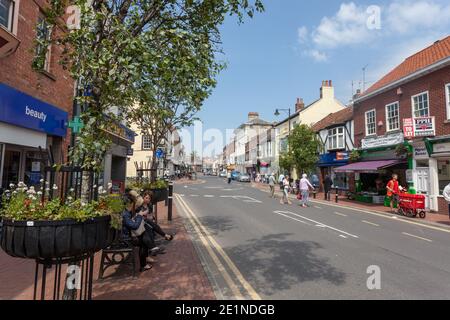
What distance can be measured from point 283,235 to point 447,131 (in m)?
11.5

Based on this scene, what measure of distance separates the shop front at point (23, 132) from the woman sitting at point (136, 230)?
2840 millimetres

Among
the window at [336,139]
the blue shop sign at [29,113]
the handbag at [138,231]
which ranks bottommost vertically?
the handbag at [138,231]

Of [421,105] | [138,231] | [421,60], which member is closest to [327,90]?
[421,60]

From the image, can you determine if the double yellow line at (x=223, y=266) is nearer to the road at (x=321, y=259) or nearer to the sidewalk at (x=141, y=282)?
the road at (x=321, y=259)

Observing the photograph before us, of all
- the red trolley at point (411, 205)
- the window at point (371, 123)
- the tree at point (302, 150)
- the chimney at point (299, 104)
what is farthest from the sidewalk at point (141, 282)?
the chimney at point (299, 104)

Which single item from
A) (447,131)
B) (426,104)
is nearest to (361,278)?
(447,131)

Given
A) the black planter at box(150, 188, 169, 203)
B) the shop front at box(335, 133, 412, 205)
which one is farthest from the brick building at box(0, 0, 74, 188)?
the shop front at box(335, 133, 412, 205)

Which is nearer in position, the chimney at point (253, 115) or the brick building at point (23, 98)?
the brick building at point (23, 98)

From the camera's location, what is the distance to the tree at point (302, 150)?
2641cm

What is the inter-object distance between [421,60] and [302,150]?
1066cm

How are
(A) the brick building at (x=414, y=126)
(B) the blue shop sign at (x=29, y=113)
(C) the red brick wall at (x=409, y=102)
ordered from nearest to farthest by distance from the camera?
(B) the blue shop sign at (x=29, y=113) < (C) the red brick wall at (x=409, y=102) < (A) the brick building at (x=414, y=126)

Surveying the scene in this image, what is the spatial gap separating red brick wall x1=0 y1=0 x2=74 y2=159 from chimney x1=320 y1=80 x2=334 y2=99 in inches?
1333

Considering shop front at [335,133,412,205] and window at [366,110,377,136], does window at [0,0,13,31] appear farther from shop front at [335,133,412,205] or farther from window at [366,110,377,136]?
window at [366,110,377,136]
